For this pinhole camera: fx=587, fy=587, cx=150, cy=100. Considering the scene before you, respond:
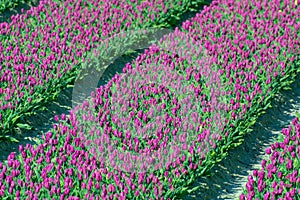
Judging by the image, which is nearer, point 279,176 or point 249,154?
point 279,176

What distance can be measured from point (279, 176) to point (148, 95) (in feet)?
7.19

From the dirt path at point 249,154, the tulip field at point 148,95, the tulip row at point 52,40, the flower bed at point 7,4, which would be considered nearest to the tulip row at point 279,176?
the tulip field at point 148,95

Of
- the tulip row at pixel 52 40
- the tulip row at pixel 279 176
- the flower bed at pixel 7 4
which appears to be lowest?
the tulip row at pixel 279 176

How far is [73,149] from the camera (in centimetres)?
655

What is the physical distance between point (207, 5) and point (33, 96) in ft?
14.6

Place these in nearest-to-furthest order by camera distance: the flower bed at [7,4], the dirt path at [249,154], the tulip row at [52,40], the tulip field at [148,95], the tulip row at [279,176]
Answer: the tulip row at [279,176]
the tulip field at [148,95]
the dirt path at [249,154]
the tulip row at [52,40]
the flower bed at [7,4]

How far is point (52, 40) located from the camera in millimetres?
8703

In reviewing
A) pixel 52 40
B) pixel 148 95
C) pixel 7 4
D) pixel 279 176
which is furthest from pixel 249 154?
pixel 7 4

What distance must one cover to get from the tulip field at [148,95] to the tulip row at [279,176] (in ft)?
0.05

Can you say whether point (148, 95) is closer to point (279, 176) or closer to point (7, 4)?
point (279, 176)

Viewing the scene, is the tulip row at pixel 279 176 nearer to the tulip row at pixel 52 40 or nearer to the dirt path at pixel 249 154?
the dirt path at pixel 249 154

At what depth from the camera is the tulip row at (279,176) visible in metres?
6.00

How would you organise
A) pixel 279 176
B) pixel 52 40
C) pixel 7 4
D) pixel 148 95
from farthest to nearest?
1. pixel 7 4
2. pixel 52 40
3. pixel 148 95
4. pixel 279 176

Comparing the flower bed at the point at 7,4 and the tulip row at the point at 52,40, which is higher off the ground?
the flower bed at the point at 7,4
